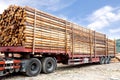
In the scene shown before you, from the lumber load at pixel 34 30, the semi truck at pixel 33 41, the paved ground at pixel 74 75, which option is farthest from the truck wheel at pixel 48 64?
the lumber load at pixel 34 30

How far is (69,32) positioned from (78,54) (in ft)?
7.46

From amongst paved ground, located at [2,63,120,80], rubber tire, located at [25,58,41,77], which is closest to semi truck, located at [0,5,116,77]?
rubber tire, located at [25,58,41,77]

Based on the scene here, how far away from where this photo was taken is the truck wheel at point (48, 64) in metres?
12.0

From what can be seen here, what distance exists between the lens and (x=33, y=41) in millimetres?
11312

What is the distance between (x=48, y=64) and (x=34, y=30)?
246 cm

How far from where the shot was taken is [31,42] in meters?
11.2

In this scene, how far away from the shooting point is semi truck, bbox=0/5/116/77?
10.8 m

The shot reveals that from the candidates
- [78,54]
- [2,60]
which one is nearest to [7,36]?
[2,60]

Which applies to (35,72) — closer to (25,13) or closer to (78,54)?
(25,13)

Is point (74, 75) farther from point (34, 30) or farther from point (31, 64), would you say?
point (34, 30)

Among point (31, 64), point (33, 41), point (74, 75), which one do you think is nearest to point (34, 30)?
point (33, 41)

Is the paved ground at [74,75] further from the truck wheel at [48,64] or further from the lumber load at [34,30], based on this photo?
the lumber load at [34,30]

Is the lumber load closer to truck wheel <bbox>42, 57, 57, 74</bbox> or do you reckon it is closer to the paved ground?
truck wheel <bbox>42, 57, 57, 74</bbox>

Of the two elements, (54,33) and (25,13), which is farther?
(54,33)
